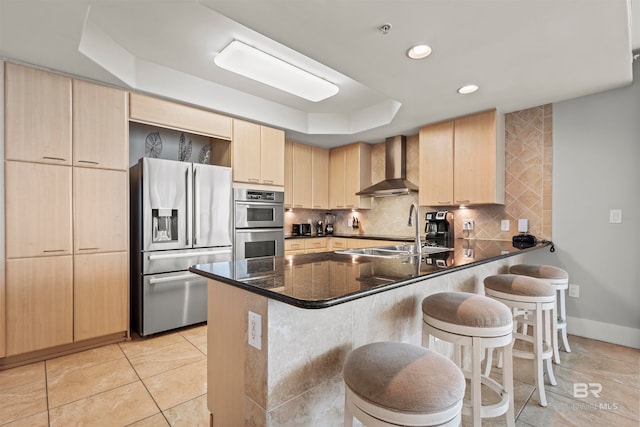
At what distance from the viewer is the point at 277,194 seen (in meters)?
3.92

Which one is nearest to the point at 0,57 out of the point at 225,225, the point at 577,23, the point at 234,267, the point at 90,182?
the point at 90,182

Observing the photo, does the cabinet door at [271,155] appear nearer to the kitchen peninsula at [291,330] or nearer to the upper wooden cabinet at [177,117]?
the upper wooden cabinet at [177,117]

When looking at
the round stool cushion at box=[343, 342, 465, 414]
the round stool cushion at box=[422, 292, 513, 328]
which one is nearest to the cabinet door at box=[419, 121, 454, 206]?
the round stool cushion at box=[422, 292, 513, 328]

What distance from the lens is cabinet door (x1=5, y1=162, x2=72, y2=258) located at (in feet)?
7.34

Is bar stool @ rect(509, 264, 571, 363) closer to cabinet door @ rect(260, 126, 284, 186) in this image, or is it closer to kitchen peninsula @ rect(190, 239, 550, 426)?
kitchen peninsula @ rect(190, 239, 550, 426)

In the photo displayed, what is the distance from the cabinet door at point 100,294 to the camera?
99.0 inches

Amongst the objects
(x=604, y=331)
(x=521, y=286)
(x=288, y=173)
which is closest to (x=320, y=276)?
(x=521, y=286)

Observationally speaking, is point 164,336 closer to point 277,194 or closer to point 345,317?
point 277,194

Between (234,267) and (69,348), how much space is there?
221cm

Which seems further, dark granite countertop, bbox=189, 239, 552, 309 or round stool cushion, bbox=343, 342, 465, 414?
dark granite countertop, bbox=189, 239, 552, 309

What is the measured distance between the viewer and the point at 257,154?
3695 mm

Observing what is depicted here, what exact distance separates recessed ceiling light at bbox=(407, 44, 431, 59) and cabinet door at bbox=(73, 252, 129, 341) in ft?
9.74

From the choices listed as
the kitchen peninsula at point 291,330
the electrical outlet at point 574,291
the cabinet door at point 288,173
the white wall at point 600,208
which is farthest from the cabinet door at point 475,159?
the cabinet door at point 288,173
